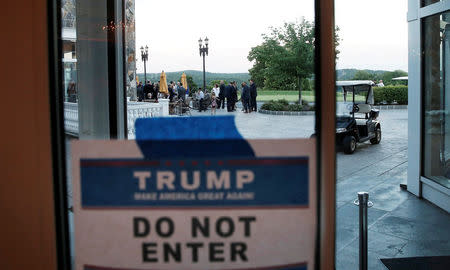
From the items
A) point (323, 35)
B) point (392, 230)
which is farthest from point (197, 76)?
point (392, 230)

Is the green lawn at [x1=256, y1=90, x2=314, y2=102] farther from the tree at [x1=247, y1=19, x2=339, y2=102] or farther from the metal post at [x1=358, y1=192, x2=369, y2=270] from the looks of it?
the metal post at [x1=358, y1=192, x2=369, y2=270]

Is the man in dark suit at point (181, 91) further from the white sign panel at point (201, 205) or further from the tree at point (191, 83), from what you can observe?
the white sign panel at point (201, 205)

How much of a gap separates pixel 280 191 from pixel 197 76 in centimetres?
61

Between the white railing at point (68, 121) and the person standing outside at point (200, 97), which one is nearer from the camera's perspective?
the white railing at point (68, 121)

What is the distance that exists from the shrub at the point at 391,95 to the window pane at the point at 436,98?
18.9 m

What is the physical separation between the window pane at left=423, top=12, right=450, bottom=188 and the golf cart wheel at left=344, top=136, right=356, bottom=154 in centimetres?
372

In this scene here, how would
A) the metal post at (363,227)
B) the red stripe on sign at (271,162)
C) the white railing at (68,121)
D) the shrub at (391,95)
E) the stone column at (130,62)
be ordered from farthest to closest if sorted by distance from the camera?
1. the shrub at (391,95)
2. the stone column at (130,62)
3. the metal post at (363,227)
4. the white railing at (68,121)
5. the red stripe on sign at (271,162)

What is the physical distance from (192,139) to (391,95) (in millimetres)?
24749

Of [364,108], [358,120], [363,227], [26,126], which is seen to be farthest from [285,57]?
[364,108]

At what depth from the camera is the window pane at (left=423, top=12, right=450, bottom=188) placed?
5.93m

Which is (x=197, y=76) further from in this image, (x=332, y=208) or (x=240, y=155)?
(x=332, y=208)

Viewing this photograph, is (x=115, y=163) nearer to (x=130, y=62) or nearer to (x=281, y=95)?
(x=281, y=95)

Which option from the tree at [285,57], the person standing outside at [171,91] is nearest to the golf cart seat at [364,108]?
the person standing outside at [171,91]

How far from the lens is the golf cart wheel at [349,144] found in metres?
9.96
